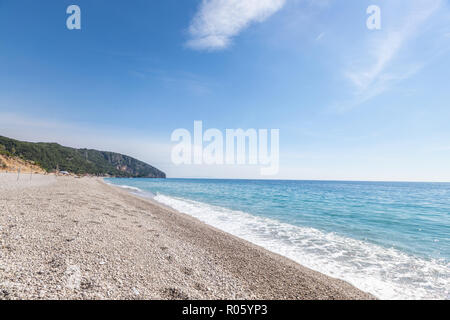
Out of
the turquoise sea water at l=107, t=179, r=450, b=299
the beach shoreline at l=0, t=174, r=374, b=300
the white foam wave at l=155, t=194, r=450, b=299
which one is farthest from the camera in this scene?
the turquoise sea water at l=107, t=179, r=450, b=299

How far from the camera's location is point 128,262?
217 inches

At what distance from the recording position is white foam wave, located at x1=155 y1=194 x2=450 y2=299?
262 inches

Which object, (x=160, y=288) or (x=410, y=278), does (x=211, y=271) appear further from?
(x=410, y=278)

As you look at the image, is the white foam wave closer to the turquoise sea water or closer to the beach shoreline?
the turquoise sea water

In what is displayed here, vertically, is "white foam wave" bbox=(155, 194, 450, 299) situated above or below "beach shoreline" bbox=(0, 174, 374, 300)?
below

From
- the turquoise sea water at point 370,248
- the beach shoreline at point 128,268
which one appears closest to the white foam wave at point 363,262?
the turquoise sea water at point 370,248

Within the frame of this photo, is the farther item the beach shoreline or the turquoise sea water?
the turquoise sea water

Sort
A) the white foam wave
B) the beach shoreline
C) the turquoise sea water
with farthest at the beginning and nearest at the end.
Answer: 1. the turquoise sea water
2. the white foam wave
3. the beach shoreline

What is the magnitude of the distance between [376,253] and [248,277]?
8192 millimetres

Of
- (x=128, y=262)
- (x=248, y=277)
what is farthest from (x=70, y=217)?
(x=248, y=277)

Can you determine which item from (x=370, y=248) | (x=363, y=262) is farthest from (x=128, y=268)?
(x=370, y=248)

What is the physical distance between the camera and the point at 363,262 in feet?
28.5

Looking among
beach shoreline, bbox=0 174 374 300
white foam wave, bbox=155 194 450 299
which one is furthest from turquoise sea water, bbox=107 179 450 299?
beach shoreline, bbox=0 174 374 300

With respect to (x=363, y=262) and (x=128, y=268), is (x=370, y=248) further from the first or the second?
(x=128, y=268)
